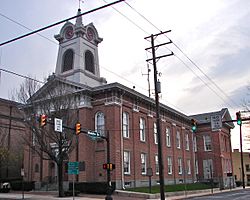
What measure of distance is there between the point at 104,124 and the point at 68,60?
38.7 feet

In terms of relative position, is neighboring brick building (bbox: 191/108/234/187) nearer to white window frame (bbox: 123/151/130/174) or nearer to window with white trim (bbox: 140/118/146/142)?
window with white trim (bbox: 140/118/146/142)

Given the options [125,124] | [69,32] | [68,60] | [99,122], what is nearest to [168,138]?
[125,124]

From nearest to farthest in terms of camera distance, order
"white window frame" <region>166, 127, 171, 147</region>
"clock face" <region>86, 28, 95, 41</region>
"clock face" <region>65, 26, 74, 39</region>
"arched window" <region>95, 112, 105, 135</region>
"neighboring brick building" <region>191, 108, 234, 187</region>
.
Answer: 1. "arched window" <region>95, 112, 105, 135</region>
2. "clock face" <region>65, 26, 74, 39</region>
3. "clock face" <region>86, 28, 95, 41</region>
4. "white window frame" <region>166, 127, 171, 147</region>
5. "neighboring brick building" <region>191, 108, 234, 187</region>

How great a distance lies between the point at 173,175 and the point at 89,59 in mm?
20049

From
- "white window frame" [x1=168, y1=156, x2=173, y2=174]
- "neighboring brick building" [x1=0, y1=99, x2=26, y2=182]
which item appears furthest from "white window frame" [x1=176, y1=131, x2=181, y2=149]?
"neighboring brick building" [x1=0, y1=99, x2=26, y2=182]

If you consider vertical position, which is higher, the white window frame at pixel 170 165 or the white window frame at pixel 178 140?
the white window frame at pixel 178 140

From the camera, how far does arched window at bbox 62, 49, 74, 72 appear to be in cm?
4538

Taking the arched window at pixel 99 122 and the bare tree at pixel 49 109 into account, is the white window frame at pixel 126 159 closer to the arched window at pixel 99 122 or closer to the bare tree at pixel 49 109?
the arched window at pixel 99 122

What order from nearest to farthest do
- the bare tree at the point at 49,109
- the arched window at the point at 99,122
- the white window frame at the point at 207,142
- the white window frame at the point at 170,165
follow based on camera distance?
1. the bare tree at the point at 49,109
2. the arched window at the point at 99,122
3. the white window frame at the point at 170,165
4. the white window frame at the point at 207,142

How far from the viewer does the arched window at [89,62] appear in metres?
45.9

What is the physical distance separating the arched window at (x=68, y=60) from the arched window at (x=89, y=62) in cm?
186

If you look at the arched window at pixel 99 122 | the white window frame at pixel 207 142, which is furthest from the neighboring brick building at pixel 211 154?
the arched window at pixel 99 122

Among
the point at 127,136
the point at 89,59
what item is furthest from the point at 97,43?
the point at 127,136

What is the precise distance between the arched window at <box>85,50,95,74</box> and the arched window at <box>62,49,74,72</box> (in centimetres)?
186
